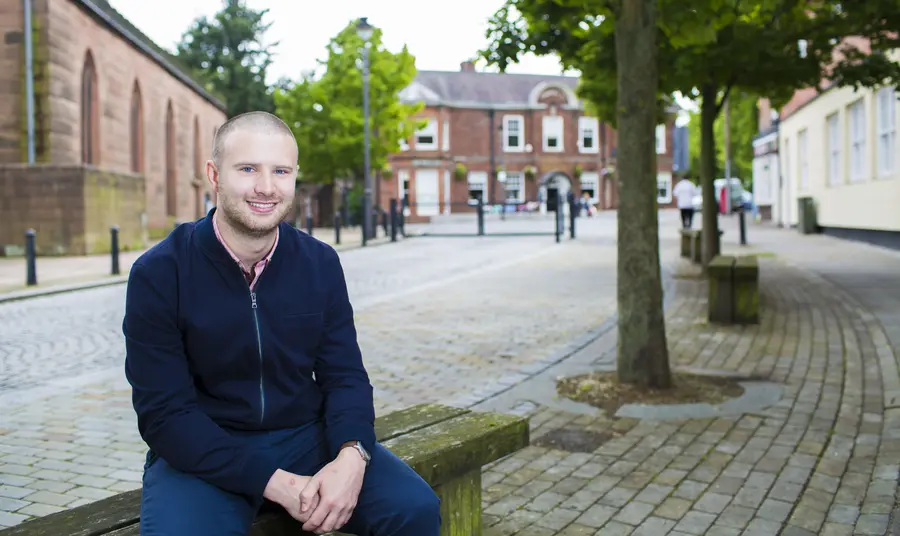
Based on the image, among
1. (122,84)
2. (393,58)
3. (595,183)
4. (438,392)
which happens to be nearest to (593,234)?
(122,84)

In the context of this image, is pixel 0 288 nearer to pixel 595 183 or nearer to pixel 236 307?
pixel 236 307

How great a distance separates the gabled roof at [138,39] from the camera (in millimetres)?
25578

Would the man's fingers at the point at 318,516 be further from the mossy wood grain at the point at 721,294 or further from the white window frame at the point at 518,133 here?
the white window frame at the point at 518,133

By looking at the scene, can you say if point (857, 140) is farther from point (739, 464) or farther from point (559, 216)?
point (739, 464)

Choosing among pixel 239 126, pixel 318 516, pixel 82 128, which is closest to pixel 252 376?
pixel 318 516

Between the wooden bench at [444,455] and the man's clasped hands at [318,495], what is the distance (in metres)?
0.10

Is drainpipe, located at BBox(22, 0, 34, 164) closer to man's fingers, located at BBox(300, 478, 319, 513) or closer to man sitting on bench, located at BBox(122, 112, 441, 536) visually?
man sitting on bench, located at BBox(122, 112, 441, 536)

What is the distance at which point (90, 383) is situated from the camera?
6621mm

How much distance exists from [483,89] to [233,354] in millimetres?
58058

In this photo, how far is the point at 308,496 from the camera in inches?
86.5

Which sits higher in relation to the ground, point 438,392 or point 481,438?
point 481,438

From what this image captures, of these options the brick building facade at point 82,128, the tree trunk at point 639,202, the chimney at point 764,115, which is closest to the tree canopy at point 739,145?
the chimney at point 764,115

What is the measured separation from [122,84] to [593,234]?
1581 cm

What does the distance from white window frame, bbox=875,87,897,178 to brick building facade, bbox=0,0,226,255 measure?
699 inches
